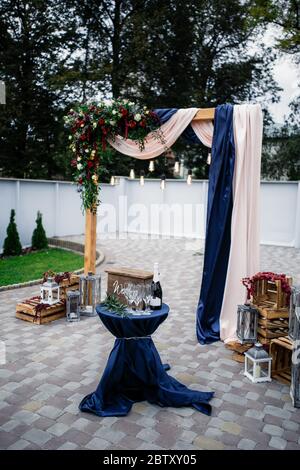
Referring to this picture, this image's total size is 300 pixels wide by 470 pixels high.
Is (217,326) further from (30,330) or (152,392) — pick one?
(30,330)

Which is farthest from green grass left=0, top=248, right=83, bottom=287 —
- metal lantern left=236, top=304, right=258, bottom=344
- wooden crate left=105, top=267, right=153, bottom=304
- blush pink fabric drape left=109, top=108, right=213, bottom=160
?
metal lantern left=236, top=304, right=258, bottom=344

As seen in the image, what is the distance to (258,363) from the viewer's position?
4.32 m

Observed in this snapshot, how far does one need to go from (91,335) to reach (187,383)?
180 cm

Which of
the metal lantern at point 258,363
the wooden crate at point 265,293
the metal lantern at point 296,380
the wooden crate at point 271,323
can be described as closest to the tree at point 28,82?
the wooden crate at point 265,293

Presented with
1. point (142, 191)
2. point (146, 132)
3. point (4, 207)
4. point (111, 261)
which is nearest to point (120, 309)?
point (146, 132)

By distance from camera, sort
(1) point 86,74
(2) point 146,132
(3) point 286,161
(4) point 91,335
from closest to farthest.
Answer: (4) point 91,335, (2) point 146,132, (1) point 86,74, (3) point 286,161

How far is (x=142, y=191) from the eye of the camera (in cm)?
1662

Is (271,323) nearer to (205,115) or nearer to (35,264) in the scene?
(205,115)

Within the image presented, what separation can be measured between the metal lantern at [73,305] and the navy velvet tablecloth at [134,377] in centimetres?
235

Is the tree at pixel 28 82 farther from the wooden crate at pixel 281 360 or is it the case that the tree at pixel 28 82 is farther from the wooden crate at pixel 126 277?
the wooden crate at pixel 281 360

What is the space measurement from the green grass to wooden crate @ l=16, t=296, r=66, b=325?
2030 millimetres

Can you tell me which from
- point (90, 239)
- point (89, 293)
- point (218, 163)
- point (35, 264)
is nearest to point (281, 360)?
point (218, 163)

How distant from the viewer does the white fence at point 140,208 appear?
12469 mm

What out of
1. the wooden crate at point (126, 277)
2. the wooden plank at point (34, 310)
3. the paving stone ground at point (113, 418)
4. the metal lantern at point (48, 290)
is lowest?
the paving stone ground at point (113, 418)
